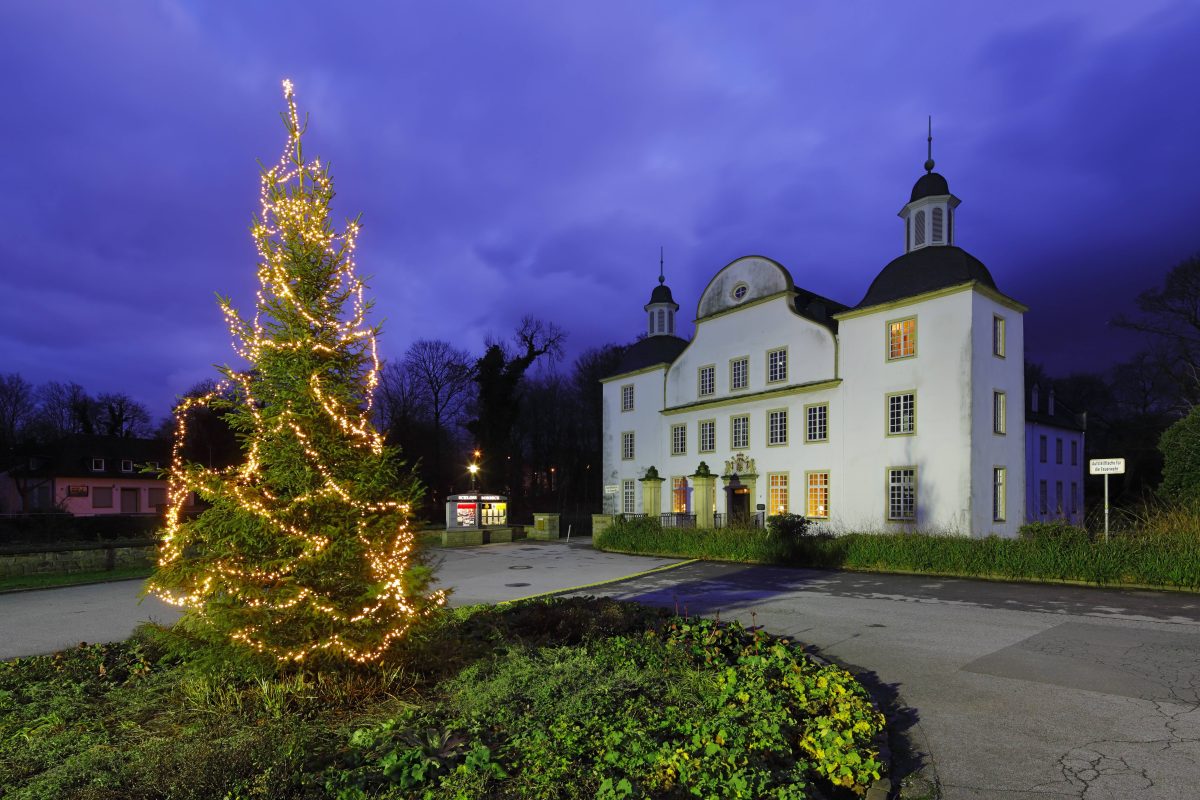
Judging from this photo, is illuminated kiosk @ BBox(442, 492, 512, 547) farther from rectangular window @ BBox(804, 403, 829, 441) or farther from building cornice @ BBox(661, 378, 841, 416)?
rectangular window @ BBox(804, 403, 829, 441)

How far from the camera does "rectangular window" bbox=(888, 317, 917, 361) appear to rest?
79.6 ft

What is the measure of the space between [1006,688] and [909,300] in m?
20.3

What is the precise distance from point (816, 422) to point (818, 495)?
9.67ft

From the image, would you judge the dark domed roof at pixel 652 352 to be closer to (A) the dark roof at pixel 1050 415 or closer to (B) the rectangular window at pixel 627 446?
(B) the rectangular window at pixel 627 446

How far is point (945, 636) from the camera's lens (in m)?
8.76

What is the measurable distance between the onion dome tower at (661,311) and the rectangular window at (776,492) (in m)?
13.1

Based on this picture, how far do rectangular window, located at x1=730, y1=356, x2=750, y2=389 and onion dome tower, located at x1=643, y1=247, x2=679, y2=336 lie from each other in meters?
8.62

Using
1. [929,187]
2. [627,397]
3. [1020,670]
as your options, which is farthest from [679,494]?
[1020,670]

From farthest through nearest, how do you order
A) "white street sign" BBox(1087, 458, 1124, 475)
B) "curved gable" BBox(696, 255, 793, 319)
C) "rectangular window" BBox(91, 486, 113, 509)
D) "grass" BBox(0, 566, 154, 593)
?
"rectangular window" BBox(91, 486, 113, 509), "curved gable" BBox(696, 255, 793, 319), "grass" BBox(0, 566, 154, 593), "white street sign" BBox(1087, 458, 1124, 475)

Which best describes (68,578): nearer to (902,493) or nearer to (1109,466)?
(1109,466)

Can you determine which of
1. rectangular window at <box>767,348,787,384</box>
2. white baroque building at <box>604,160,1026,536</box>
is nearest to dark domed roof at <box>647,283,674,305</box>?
white baroque building at <box>604,160,1026,536</box>

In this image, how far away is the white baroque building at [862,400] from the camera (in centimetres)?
2291

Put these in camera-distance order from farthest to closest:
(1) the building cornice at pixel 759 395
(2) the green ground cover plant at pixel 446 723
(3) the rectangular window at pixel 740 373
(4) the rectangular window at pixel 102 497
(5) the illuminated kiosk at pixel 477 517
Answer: (4) the rectangular window at pixel 102 497 → (3) the rectangular window at pixel 740 373 → (5) the illuminated kiosk at pixel 477 517 → (1) the building cornice at pixel 759 395 → (2) the green ground cover plant at pixel 446 723

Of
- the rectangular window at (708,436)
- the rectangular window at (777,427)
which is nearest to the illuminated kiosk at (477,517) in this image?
the rectangular window at (708,436)
